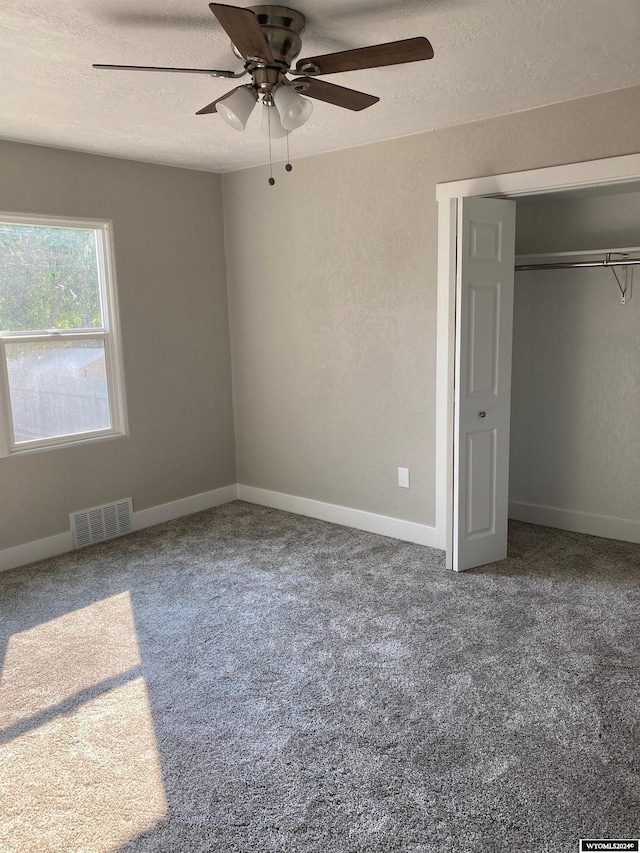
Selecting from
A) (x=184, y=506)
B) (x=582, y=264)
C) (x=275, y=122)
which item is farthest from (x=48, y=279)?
(x=582, y=264)

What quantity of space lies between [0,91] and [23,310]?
142 centimetres

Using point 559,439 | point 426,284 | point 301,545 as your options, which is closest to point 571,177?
point 426,284

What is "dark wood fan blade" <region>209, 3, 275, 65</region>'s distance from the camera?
1781mm

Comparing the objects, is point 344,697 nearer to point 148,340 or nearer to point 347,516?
point 347,516

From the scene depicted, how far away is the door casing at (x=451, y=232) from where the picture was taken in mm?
3367

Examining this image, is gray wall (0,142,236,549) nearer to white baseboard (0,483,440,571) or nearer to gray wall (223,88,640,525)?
white baseboard (0,483,440,571)

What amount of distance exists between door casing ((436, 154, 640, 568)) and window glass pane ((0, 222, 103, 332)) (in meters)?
2.29

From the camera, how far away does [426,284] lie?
4082 millimetres

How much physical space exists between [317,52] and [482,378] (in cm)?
191

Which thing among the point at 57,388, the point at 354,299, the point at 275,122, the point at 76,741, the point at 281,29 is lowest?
the point at 76,741

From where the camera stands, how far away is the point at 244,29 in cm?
189

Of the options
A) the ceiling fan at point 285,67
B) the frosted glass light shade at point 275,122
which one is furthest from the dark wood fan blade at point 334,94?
the frosted glass light shade at point 275,122

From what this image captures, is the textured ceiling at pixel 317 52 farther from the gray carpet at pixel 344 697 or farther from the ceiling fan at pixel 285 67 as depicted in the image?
the gray carpet at pixel 344 697

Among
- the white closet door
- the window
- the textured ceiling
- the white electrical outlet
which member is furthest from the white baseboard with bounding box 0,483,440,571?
the textured ceiling
